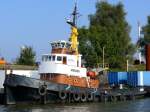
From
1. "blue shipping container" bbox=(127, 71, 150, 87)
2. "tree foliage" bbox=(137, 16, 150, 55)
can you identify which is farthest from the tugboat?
"tree foliage" bbox=(137, 16, 150, 55)

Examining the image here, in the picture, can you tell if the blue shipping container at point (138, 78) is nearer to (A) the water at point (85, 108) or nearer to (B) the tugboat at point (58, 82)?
(B) the tugboat at point (58, 82)

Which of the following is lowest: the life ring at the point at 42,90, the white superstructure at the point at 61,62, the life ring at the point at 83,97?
the life ring at the point at 83,97

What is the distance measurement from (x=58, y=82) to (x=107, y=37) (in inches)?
1283

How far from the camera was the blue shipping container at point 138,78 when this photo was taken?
5391cm

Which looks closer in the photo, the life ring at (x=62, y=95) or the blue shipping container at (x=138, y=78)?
the life ring at (x=62, y=95)

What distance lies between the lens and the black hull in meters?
41.1

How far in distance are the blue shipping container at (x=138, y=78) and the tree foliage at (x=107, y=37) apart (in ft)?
55.5

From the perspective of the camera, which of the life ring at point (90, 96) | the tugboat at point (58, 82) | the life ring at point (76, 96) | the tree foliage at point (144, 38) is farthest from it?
the tree foliage at point (144, 38)

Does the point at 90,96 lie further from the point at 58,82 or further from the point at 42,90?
the point at 42,90

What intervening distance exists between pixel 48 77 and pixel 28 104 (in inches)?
119

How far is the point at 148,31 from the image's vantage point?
90.9m

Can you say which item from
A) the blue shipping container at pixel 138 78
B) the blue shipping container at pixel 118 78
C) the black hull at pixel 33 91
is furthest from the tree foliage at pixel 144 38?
the black hull at pixel 33 91

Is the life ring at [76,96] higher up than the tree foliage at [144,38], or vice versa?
the tree foliage at [144,38]

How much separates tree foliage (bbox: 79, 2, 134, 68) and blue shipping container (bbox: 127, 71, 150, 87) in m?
16.9
